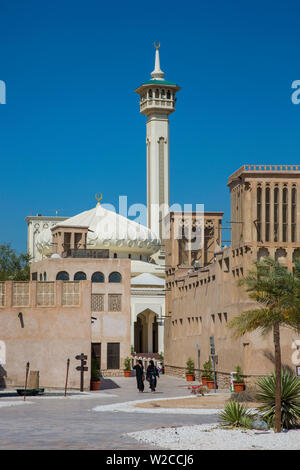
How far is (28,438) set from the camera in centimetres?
1864

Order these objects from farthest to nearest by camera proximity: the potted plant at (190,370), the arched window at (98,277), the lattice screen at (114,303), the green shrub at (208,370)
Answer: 1. the arched window at (98,277)
2. the lattice screen at (114,303)
3. the potted plant at (190,370)
4. the green shrub at (208,370)

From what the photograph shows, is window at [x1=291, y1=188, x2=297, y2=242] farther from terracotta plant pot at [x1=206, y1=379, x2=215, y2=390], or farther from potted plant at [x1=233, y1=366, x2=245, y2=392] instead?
terracotta plant pot at [x1=206, y1=379, x2=215, y2=390]

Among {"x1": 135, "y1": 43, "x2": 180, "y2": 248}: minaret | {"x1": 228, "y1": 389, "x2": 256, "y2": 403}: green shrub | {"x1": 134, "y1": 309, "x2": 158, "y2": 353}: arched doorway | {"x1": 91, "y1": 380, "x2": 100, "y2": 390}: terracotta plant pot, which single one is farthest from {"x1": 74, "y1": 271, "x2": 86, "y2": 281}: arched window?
{"x1": 135, "y1": 43, "x2": 180, "y2": 248}: minaret

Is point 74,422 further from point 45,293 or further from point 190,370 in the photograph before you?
point 190,370

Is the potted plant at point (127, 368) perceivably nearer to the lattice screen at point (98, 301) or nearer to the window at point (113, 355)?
the window at point (113, 355)

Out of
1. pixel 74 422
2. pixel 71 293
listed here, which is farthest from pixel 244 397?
pixel 74 422

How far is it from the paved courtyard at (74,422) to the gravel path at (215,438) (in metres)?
0.50

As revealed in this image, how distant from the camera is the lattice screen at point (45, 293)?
122ft

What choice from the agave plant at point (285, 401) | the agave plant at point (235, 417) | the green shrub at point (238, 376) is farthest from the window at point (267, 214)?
the agave plant at point (235, 417)

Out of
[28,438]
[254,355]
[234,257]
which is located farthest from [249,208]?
[28,438]

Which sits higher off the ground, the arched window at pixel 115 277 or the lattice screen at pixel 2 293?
the arched window at pixel 115 277

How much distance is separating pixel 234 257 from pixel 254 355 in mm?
4771

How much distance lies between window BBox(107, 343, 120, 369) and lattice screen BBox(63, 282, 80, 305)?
15.5m

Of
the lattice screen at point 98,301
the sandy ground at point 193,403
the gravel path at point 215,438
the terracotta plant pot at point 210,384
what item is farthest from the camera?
the lattice screen at point 98,301
